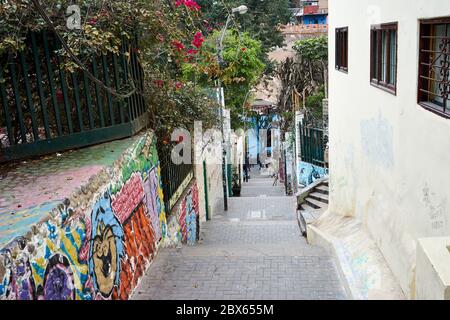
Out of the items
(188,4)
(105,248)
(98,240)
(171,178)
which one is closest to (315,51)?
(171,178)

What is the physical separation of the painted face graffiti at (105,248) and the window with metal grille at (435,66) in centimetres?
388

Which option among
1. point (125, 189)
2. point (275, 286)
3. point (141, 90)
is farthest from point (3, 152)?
point (275, 286)

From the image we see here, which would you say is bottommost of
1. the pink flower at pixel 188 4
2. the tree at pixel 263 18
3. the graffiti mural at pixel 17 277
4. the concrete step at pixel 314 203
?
the concrete step at pixel 314 203

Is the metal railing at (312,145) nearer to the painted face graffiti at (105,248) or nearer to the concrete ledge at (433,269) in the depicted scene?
the painted face graffiti at (105,248)

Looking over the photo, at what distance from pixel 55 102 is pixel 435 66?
16.0 feet

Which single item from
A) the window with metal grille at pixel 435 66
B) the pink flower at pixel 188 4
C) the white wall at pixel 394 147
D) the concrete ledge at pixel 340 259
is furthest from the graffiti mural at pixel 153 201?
the window with metal grille at pixel 435 66

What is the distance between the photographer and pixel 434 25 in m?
5.10

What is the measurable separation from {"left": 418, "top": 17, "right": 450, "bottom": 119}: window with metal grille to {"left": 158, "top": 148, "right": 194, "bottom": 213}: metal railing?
5342 mm

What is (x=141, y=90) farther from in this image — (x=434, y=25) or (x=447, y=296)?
(x=447, y=296)

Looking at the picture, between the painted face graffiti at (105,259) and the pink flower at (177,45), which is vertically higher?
the pink flower at (177,45)

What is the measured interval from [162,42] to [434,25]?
491 cm

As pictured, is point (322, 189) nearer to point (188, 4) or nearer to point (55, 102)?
point (188, 4)

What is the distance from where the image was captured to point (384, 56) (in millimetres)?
7238

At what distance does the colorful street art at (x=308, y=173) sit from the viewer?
18750 millimetres
